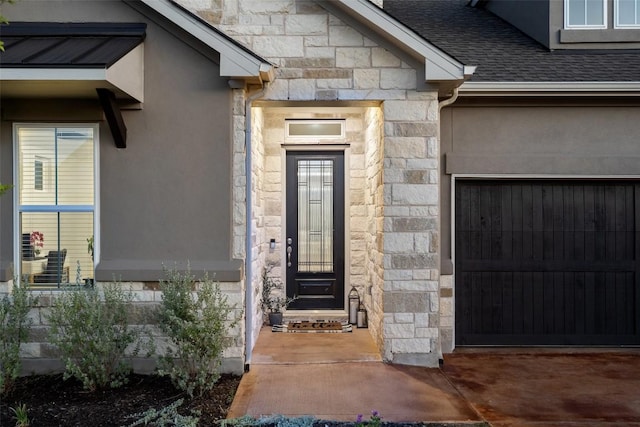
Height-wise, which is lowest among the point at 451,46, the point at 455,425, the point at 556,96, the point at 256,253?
the point at 455,425

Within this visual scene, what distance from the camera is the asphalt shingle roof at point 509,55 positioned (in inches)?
236

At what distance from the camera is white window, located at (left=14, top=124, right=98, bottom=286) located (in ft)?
16.7

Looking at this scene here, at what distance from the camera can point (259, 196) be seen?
21.4 feet

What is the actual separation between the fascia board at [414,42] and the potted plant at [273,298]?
3.48 metres

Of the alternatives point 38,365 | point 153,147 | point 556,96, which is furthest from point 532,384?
point 38,365

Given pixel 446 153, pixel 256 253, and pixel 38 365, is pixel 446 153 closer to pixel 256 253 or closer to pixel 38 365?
pixel 256 253

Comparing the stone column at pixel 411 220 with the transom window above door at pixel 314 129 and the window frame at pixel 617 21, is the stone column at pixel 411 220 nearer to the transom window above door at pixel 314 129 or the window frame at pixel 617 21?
the transom window above door at pixel 314 129

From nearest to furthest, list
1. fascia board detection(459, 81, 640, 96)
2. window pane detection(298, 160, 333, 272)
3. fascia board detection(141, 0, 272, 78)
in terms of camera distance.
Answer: fascia board detection(141, 0, 272, 78)
fascia board detection(459, 81, 640, 96)
window pane detection(298, 160, 333, 272)

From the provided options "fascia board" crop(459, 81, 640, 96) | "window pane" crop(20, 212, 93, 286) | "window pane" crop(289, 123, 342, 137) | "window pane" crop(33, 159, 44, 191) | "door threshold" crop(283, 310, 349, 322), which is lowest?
"door threshold" crop(283, 310, 349, 322)

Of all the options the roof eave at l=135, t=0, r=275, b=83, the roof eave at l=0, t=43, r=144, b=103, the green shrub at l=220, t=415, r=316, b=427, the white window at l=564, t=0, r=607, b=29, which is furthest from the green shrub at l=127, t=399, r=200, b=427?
the white window at l=564, t=0, r=607, b=29

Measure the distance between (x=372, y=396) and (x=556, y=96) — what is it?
401 centimetres

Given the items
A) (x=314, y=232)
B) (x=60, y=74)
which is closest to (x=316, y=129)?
(x=314, y=232)

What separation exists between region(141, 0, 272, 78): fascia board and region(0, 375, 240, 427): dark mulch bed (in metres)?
2.99

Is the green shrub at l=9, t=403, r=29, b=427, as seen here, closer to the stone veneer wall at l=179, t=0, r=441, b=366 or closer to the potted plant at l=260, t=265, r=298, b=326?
the potted plant at l=260, t=265, r=298, b=326
